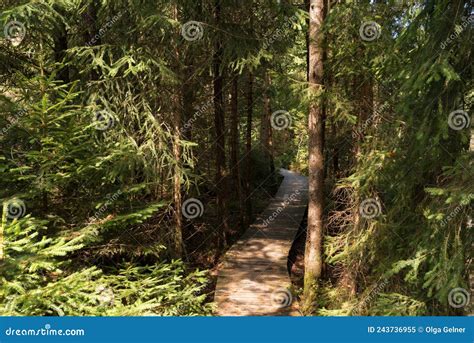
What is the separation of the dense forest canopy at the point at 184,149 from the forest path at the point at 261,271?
2.70ft

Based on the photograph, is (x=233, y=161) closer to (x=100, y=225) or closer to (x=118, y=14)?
(x=118, y=14)

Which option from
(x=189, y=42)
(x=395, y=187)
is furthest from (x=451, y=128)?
(x=189, y=42)

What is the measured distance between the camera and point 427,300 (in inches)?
216

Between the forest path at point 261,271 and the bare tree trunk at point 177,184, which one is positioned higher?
the bare tree trunk at point 177,184

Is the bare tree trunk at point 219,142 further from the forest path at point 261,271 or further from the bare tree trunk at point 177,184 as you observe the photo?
the bare tree trunk at point 177,184

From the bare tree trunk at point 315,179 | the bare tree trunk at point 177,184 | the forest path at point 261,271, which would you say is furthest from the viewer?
the bare tree trunk at point 177,184

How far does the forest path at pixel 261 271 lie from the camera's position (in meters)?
8.34

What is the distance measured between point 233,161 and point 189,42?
5402mm

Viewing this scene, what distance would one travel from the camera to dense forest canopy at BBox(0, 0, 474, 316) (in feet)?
16.5

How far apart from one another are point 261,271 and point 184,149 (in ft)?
13.2

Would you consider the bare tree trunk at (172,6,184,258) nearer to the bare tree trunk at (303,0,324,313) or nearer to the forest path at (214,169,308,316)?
the forest path at (214,169,308,316)

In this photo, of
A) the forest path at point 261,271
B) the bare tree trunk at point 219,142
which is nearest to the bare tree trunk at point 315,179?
the forest path at point 261,271

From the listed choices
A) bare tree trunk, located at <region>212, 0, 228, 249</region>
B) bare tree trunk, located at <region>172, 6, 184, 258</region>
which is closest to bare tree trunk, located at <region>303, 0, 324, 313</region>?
bare tree trunk, located at <region>172, 6, 184, 258</region>

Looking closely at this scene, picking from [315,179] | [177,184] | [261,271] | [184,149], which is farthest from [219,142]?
[261,271]
